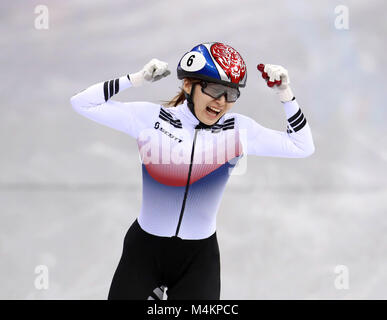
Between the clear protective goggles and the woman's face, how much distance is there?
0.07 ft

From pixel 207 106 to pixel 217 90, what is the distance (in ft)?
0.40

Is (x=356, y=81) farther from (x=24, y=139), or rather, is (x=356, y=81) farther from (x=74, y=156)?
(x=24, y=139)

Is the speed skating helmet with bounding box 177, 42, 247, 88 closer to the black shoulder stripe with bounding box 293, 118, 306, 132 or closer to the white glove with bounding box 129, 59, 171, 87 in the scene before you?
the white glove with bounding box 129, 59, 171, 87

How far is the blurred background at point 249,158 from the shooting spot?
17.5 ft

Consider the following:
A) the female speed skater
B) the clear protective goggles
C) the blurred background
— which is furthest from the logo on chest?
the blurred background

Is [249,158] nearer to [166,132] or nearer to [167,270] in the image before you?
[166,132]

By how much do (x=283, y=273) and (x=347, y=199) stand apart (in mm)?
1286

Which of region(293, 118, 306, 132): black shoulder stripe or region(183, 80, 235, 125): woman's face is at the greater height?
region(183, 80, 235, 125): woman's face

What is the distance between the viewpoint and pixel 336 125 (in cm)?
628

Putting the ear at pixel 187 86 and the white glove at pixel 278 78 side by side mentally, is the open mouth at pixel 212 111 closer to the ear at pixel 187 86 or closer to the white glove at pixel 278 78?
the ear at pixel 187 86

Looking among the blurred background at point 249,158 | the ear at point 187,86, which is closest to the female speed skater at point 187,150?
the ear at point 187,86

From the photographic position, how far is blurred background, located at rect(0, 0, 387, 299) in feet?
17.5

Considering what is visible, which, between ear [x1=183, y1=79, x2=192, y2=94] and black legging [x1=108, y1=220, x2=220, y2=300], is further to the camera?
ear [x1=183, y1=79, x2=192, y2=94]

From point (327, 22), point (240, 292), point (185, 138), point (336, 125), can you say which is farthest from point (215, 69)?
point (327, 22)
